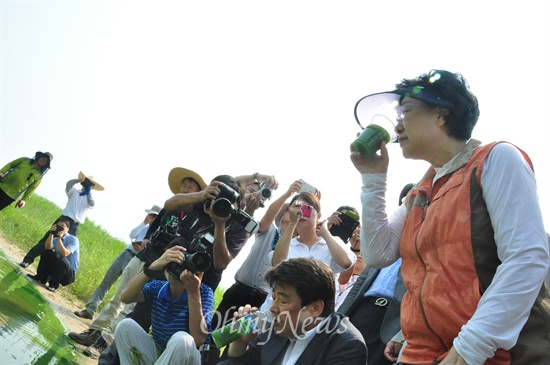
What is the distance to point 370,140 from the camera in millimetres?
2426

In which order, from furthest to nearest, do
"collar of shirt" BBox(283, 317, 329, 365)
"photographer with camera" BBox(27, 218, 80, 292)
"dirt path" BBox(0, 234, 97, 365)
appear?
"photographer with camera" BBox(27, 218, 80, 292) → "dirt path" BBox(0, 234, 97, 365) → "collar of shirt" BBox(283, 317, 329, 365)

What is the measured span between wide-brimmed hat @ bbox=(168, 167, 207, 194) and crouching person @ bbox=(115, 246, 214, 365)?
1.76m

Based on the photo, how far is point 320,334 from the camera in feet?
10.0

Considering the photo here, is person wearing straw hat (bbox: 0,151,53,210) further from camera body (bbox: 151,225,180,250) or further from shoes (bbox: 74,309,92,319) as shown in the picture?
camera body (bbox: 151,225,180,250)

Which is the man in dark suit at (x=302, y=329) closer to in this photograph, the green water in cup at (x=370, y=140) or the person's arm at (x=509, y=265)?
the green water in cup at (x=370, y=140)

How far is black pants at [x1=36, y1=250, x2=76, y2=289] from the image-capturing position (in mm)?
8500

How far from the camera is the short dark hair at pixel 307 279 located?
318cm

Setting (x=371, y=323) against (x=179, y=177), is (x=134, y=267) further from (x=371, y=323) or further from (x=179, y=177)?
(x=371, y=323)

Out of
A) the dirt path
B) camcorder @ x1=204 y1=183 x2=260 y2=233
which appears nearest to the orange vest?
camcorder @ x1=204 y1=183 x2=260 y2=233

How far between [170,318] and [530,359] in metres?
2.78

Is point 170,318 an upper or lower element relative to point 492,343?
lower

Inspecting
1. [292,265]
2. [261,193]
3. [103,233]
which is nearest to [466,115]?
[292,265]

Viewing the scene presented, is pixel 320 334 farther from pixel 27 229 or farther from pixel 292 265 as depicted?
pixel 27 229

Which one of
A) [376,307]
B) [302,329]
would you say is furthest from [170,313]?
[376,307]
